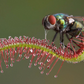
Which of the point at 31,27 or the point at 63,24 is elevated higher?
the point at 63,24

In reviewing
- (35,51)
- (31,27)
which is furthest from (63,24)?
(31,27)

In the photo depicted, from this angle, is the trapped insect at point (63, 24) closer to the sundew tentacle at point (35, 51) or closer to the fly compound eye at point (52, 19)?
the fly compound eye at point (52, 19)

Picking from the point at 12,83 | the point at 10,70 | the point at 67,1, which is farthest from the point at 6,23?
the point at 67,1

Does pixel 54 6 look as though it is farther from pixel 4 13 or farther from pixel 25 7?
pixel 4 13

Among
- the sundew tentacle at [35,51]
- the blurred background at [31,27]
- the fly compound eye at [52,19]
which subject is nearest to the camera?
the sundew tentacle at [35,51]

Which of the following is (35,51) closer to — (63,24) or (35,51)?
(35,51)

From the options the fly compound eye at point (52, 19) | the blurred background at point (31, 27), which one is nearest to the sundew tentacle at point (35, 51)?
the fly compound eye at point (52, 19)

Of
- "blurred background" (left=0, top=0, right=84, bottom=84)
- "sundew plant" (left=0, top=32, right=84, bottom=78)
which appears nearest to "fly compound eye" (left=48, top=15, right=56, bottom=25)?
"sundew plant" (left=0, top=32, right=84, bottom=78)
